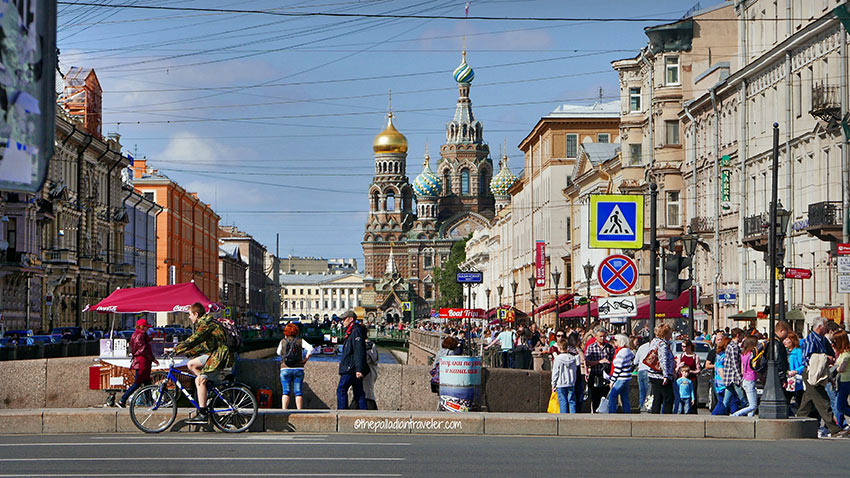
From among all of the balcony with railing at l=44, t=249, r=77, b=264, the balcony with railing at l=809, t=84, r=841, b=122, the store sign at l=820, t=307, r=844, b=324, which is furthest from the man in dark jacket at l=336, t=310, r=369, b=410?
the balcony with railing at l=44, t=249, r=77, b=264

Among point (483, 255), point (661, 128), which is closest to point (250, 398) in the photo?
point (661, 128)

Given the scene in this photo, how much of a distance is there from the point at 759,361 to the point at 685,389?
1309 millimetres

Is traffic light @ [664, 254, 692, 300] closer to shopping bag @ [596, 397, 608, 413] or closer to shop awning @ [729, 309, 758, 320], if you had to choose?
shopping bag @ [596, 397, 608, 413]

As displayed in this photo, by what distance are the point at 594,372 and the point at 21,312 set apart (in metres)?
52.5

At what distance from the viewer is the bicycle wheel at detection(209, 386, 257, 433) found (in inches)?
640

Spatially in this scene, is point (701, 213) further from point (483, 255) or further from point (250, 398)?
point (483, 255)

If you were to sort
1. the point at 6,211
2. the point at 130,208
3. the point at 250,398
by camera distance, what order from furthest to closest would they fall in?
the point at 130,208 < the point at 6,211 < the point at 250,398

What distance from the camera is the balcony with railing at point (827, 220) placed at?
34531 millimetres

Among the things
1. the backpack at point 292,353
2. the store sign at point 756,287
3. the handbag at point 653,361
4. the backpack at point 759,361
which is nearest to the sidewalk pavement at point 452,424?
the backpack at point 292,353

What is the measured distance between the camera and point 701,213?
54.4m

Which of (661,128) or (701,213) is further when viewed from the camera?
(661,128)

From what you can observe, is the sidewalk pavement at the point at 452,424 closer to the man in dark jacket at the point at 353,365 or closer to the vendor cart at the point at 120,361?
the vendor cart at the point at 120,361

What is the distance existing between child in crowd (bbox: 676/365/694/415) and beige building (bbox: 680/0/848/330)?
588 inches

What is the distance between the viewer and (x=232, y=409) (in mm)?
16250
